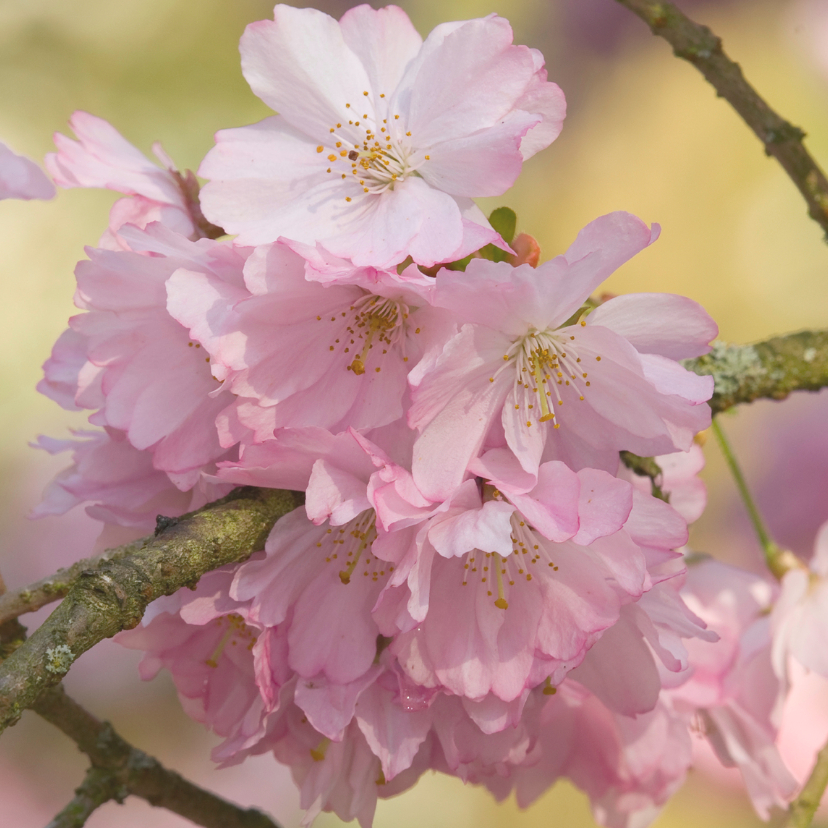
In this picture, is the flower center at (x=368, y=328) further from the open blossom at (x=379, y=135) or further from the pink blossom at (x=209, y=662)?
the pink blossom at (x=209, y=662)

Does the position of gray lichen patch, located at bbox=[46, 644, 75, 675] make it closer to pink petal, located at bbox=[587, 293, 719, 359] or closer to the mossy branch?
pink petal, located at bbox=[587, 293, 719, 359]

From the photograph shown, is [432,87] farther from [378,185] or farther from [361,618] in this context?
[361,618]

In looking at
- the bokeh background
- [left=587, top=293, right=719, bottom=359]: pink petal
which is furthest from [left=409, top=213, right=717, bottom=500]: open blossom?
the bokeh background

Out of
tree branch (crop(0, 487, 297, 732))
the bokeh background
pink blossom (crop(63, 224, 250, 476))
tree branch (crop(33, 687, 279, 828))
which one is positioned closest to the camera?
tree branch (crop(0, 487, 297, 732))

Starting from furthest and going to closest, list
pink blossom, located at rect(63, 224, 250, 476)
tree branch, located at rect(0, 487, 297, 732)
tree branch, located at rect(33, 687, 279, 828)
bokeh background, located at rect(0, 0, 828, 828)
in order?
bokeh background, located at rect(0, 0, 828, 828) < tree branch, located at rect(33, 687, 279, 828) < pink blossom, located at rect(63, 224, 250, 476) < tree branch, located at rect(0, 487, 297, 732)

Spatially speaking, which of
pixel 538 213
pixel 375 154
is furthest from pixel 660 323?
pixel 538 213

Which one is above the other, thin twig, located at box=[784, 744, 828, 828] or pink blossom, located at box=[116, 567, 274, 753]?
thin twig, located at box=[784, 744, 828, 828]

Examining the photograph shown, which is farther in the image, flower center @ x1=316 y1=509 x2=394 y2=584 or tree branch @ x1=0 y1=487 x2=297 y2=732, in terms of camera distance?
flower center @ x1=316 y1=509 x2=394 y2=584
